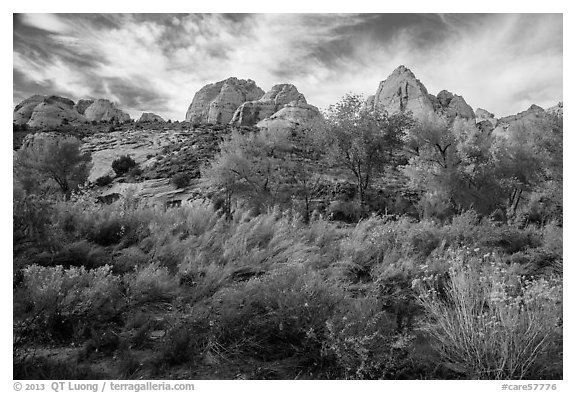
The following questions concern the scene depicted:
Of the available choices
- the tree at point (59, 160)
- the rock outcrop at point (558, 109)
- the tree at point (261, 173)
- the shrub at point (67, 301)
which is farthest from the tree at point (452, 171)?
the tree at point (59, 160)

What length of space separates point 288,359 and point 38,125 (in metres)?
65.8

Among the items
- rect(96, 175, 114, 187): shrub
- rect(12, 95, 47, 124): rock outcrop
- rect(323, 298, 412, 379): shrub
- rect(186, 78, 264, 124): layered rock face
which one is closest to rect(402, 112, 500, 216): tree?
rect(323, 298, 412, 379): shrub

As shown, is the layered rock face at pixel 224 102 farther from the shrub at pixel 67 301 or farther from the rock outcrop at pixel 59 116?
the shrub at pixel 67 301

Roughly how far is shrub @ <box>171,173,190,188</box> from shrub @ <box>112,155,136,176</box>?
7489 millimetres

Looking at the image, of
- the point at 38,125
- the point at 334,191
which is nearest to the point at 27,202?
the point at 334,191

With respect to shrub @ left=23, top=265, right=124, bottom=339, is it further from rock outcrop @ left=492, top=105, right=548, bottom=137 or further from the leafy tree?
the leafy tree

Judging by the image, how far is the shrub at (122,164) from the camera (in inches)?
1374

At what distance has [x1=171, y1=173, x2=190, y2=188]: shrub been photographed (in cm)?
2988

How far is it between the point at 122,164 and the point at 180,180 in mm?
9120

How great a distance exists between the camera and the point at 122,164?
3541 cm

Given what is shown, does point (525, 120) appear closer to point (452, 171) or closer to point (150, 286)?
point (452, 171)

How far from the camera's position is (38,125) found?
5638cm
